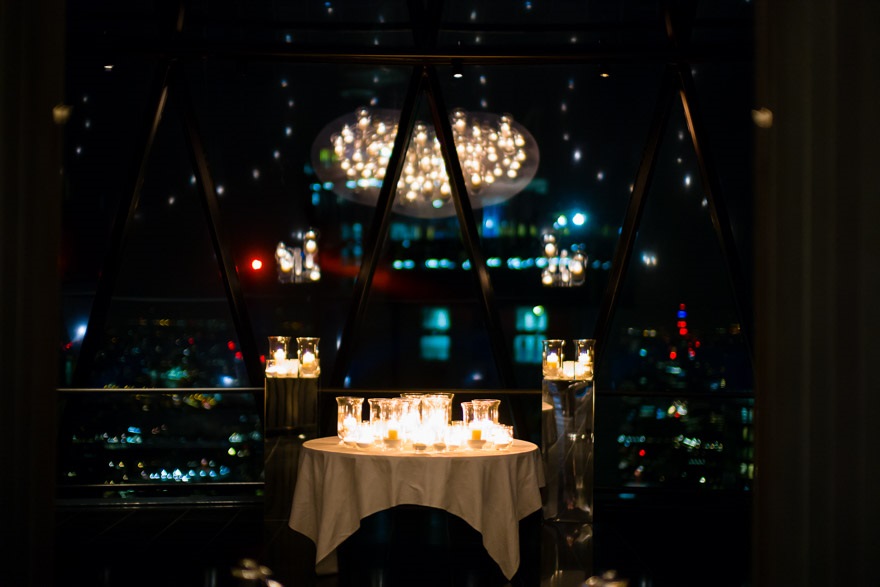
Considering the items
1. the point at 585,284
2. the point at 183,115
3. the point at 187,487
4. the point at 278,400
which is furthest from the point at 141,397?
the point at 585,284

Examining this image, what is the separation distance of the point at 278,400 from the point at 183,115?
7.11 ft

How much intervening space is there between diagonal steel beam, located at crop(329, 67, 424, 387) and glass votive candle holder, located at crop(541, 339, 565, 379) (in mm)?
1415

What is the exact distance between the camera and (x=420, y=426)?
4.47 meters

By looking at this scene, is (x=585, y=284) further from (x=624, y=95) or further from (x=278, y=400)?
(x=278, y=400)

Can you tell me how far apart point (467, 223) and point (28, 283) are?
4636mm

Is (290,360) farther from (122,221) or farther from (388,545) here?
(122,221)

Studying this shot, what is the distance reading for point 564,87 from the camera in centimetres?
760

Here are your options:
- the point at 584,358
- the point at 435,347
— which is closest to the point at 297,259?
the point at 435,347

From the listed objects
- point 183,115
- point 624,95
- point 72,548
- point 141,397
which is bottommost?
point 72,548

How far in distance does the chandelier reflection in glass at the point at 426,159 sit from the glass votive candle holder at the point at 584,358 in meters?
2.01

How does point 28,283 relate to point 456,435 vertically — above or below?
above

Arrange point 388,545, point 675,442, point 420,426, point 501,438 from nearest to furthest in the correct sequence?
point 420,426
point 501,438
point 388,545
point 675,442

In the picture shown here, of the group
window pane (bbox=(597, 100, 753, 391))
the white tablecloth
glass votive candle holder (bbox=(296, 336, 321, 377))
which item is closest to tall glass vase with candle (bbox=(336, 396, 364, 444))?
the white tablecloth

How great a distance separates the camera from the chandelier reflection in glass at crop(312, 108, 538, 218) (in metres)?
6.98
